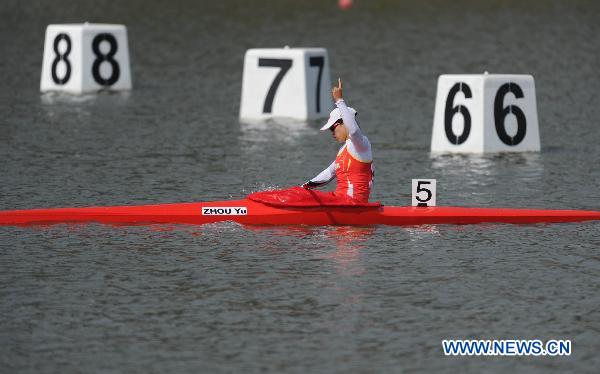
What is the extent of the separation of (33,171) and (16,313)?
782 centimetres

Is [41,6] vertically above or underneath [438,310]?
above

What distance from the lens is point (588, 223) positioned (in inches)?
570

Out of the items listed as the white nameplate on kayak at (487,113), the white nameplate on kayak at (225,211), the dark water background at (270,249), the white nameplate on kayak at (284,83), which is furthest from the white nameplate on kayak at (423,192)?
the white nameplate on kayak at (284,83)

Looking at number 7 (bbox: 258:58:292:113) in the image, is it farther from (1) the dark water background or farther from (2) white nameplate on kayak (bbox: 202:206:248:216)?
(2) white nameplate on kayak (bbox: 202:206:248:216)

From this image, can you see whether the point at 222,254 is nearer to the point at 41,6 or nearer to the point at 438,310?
the point at 438,310

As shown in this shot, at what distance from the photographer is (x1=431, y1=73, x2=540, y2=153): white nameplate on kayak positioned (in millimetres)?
20031

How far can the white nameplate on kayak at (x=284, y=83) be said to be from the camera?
24234 millimetres

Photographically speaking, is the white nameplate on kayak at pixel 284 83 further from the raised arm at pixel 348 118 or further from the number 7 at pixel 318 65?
the raised arm at pixel 348 118

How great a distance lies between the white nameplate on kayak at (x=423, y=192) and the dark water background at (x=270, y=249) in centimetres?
31

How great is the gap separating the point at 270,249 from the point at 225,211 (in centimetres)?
130

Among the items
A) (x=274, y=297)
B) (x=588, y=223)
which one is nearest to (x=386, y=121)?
(x=588, y=223)

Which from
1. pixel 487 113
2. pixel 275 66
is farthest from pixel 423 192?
pixel 275 66

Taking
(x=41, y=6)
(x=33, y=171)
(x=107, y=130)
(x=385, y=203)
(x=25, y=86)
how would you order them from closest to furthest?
(x=385, y=203) → (x=33, y=171) → (x=107, y=130) → (x=25, y=86) → (x=41, y=6)

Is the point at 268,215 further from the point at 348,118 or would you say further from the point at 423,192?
the point at 423,192
